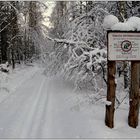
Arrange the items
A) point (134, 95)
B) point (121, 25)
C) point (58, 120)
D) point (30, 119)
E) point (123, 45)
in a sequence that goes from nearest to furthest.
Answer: point (121, 25) → point (123, 45) → point (134, 95) → point (58, 120) → point (30, 119)

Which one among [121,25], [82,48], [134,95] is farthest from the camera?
[82,48]

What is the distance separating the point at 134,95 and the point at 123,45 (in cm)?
147

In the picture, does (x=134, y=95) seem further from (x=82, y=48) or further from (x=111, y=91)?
(x=82, y=48)

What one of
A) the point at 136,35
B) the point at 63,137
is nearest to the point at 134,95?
the point at 136,35

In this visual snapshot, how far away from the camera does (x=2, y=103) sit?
45.2 feet

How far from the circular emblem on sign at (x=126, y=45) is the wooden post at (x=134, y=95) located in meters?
0.43

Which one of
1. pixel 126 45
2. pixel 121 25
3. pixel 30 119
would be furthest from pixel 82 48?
pixel 121 25

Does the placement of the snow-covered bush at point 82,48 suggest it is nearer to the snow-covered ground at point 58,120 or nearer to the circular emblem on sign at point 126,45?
the snow-covered ground at point 58,120

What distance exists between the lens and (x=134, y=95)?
28.7ft

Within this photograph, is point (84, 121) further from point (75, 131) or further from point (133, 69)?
point (133, 69)

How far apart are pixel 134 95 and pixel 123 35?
174cm

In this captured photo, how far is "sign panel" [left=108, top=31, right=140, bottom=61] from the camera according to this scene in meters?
8.46

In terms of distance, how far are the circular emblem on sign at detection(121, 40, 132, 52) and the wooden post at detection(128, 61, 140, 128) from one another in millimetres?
431

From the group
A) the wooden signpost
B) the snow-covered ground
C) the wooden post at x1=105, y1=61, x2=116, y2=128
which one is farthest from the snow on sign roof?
the snow-covered ground
